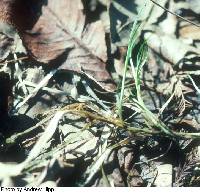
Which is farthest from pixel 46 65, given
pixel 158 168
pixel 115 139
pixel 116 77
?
pixel 158 168

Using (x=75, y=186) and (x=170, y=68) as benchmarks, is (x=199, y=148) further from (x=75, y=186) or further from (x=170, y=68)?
(x=75, y=186)

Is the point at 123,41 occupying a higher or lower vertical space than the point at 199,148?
higher

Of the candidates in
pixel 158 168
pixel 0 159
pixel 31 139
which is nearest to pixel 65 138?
pixel 31 139

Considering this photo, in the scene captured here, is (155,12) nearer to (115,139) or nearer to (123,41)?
(123,41)

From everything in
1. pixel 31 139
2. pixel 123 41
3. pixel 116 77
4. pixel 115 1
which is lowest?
pixel 31 139

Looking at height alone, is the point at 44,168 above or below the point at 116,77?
below

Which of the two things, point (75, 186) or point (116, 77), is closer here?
point (75, 186)
